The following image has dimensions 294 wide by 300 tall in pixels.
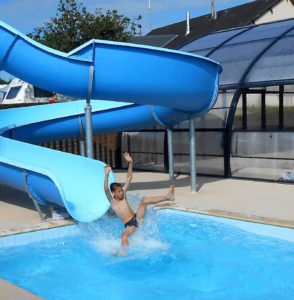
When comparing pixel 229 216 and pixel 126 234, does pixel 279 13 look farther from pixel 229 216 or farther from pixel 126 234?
pixel 126 234

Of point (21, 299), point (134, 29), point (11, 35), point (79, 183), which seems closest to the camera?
point (21, 299)

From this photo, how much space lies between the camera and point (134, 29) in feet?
96.4

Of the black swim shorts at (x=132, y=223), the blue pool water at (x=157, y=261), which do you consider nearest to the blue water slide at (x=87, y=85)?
the blue pool water at (x=157, y=261)

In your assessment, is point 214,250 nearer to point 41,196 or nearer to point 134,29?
point 41,196

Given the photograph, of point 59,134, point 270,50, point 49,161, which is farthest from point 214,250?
point 270,50

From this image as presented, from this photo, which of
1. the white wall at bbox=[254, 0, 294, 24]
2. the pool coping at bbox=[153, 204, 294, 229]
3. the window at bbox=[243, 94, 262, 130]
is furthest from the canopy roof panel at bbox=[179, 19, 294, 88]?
the white wall at bbox=[254, 0, 294, 24]

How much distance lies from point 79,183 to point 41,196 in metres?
0.68

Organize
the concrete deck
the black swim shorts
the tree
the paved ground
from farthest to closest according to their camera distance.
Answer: the tree < the concrete deck < the paved ground < the black swim shorts

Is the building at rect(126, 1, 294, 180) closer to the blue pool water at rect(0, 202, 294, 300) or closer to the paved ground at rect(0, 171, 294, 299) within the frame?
the paved ground at rect(0, 171, 294, 299)

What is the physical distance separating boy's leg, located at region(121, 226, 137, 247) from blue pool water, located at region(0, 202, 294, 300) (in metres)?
0.13

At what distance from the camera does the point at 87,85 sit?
7605 mm

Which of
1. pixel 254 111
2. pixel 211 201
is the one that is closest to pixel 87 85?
pixel 211 201

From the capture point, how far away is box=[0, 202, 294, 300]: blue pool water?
17.5ft

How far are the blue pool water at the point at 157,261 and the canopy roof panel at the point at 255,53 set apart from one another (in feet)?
15.2
